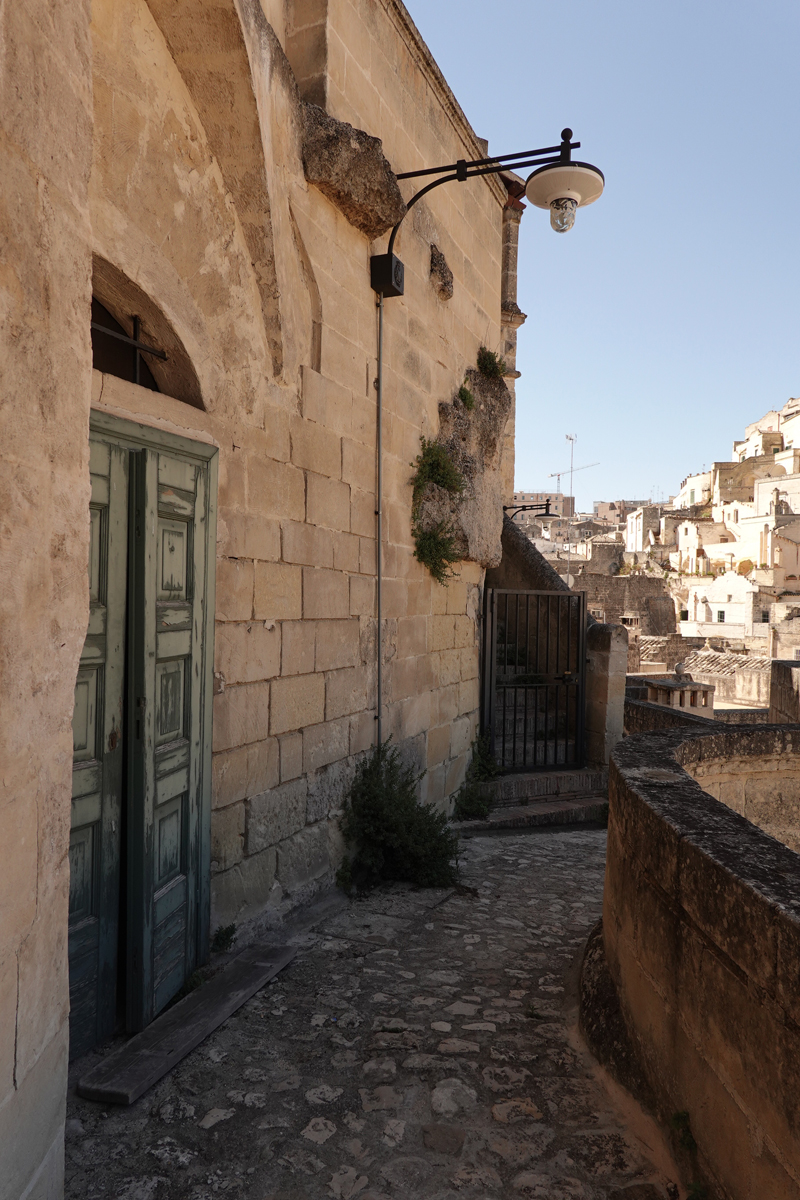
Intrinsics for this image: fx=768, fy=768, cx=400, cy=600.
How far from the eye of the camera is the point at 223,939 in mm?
3469

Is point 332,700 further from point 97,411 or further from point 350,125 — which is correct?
point 350,125

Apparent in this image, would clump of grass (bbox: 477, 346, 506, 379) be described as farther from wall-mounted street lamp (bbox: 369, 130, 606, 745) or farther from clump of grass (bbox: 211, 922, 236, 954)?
clump of grass (bbox: 211, 922, 236, 954)

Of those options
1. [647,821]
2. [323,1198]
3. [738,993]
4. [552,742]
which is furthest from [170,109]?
[552,742]

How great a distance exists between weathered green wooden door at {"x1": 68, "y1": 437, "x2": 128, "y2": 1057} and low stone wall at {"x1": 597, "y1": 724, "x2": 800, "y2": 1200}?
1.83 m

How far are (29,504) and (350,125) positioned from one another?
12.0 feet

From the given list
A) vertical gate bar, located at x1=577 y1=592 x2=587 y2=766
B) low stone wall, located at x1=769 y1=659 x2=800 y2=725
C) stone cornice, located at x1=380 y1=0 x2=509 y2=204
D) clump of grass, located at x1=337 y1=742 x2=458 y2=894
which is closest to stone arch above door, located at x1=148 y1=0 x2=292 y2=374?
stone cornice, located at x1=380 y1=0 x2=509 y2=204

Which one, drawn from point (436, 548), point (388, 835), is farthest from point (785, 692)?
point (388, 835)

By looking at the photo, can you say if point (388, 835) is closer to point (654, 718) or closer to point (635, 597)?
point (654, 718)

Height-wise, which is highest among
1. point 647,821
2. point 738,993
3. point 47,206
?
point 47,206

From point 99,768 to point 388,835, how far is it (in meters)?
2.27

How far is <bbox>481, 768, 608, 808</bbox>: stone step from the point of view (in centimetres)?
669

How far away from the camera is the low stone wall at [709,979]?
1687mm

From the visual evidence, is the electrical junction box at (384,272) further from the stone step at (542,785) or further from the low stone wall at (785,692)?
the low stone wall at (785,692)

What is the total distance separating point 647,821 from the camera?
2.52 meters
